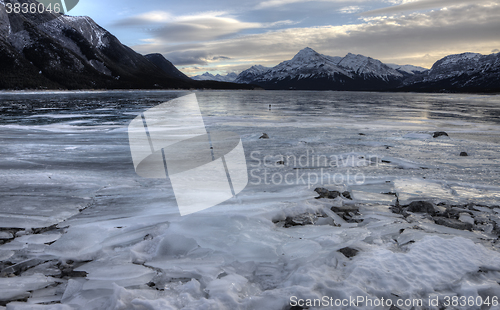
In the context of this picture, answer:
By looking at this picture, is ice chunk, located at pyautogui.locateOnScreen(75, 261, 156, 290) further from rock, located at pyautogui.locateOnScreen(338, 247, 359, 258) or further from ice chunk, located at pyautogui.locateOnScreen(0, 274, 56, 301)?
rock, located at pyautogui.locateOnScreen(338, 247, 359, 258)

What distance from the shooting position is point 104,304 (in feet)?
9.83

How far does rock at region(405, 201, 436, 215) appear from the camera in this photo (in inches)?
210

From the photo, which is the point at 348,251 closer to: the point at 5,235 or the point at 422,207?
the point at 422,207

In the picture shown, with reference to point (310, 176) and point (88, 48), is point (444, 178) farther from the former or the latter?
point (88, 48)

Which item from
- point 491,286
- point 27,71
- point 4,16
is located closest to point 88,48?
point 4,16

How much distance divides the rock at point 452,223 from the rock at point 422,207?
1.20 feet

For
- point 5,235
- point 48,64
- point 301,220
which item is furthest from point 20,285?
point 48,64

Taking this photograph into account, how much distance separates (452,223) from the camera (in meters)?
4.79

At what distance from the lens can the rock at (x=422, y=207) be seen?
17.5 feet

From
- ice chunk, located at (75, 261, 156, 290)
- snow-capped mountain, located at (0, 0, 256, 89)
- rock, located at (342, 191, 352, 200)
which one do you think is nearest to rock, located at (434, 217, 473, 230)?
rock, located at (342, 191, 352, 200)

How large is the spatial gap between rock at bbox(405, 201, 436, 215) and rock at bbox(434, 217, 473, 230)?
0.37 metres

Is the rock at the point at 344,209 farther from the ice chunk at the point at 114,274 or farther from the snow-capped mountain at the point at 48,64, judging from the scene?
the snow-capped mountain at the point at 48,64

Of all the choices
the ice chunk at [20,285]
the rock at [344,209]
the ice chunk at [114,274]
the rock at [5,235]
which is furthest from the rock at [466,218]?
the rock at [5,235]

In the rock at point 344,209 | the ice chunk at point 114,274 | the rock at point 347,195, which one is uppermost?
the rock at point 347,195
